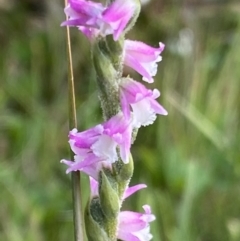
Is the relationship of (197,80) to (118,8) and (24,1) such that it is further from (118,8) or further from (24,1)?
(118,8)

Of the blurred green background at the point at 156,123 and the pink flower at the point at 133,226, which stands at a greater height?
the blurred green background at the point at 156,123

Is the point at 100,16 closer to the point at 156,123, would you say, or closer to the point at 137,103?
the point at 137,103

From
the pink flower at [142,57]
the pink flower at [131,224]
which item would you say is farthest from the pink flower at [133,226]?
the pink flower at [142,57]

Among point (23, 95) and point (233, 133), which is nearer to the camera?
point (233, 133)

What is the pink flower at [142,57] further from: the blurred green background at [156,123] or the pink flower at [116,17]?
the blurred green background at [156,123]

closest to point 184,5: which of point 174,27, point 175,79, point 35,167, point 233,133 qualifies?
point 174,27

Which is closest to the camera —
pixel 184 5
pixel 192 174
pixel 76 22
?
pixel 76 22
